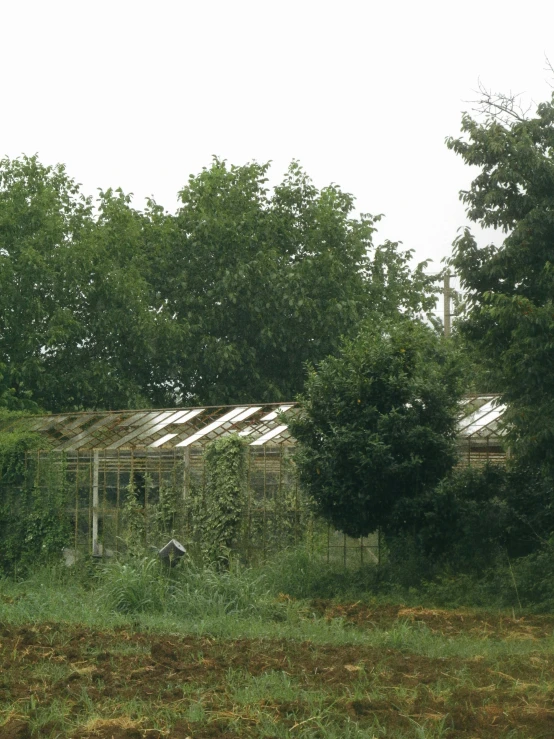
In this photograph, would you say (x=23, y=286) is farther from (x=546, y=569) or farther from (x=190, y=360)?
(x=546, y=569)

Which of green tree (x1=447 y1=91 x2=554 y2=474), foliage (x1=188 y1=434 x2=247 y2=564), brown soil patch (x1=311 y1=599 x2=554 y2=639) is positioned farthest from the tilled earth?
foliage (x1=188 y1=434 x2=247 y2=564)

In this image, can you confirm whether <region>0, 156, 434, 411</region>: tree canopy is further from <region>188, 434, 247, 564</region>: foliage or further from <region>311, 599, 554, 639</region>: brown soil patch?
<region>311, 599, 554, 639</region>: brown soil patch

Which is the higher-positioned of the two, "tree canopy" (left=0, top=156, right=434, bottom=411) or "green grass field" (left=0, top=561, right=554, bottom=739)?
"tree canopy" (left=0, top=156, right=434, bottom=411)

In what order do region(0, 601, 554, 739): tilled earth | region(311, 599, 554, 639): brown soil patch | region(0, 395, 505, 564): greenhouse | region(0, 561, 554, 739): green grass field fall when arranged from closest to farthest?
1. region(0, 601, 554, 739): tilled earth
2. region(0, 561, 554, 739): green grass field
3. region(311, 599, 554, 639): brown soil patch
4. region(0, 395, 505, 564): greenhouse

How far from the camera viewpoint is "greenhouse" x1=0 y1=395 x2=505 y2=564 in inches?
647

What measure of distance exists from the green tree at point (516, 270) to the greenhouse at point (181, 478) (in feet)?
4.90

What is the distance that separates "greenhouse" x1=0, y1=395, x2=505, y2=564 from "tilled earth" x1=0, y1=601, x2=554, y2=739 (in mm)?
5822

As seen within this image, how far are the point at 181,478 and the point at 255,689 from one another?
10.2m

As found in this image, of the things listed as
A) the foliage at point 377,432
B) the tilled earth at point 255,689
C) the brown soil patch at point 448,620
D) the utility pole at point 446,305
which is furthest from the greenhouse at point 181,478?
the utility pole at point 446,305

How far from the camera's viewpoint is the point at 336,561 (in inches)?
632

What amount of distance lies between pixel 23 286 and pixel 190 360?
17.0ft

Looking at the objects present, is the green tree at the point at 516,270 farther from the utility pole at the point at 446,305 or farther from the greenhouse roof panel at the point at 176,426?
the utility pole at the point at 446,305

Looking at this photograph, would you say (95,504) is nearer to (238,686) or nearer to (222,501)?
(222,501)

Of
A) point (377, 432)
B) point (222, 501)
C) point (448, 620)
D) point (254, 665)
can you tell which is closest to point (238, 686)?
point (254, 665)
